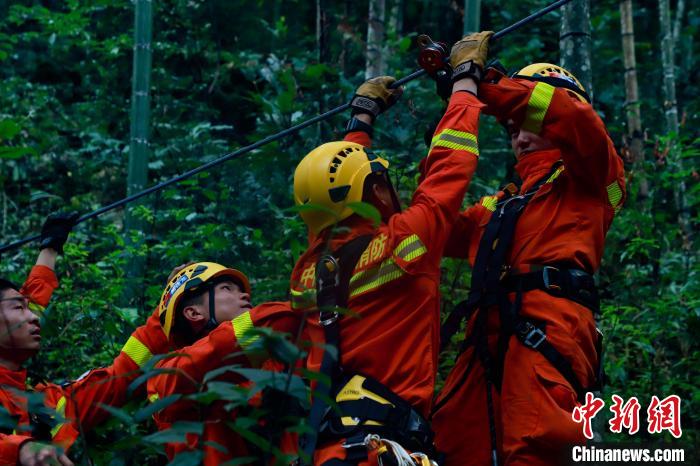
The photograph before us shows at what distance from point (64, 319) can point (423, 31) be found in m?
10.7

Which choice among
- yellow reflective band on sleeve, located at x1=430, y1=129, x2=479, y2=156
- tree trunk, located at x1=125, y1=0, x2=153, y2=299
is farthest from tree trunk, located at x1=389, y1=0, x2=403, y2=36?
yellow reflective band on sleeve, located at x1=430, y1=129, x2=479, y2=156

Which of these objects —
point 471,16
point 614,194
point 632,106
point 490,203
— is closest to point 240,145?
point 471,16

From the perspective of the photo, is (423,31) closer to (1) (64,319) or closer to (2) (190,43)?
(2) (190,43)

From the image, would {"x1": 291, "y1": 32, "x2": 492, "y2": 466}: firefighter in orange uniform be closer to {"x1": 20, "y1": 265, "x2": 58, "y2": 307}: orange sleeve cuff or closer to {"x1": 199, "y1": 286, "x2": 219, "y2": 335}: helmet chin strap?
{"x1": 199, "y1": 286, "x2": 219, "y2": 335}: helmet chin strap

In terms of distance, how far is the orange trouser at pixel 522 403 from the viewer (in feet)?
15.5

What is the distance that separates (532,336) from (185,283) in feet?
7.32

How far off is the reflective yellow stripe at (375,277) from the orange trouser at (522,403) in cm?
83

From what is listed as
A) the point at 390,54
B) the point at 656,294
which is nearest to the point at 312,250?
the point at 656,294

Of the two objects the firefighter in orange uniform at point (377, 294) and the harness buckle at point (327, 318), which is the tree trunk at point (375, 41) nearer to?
the firefighter in orange uniform at point (377, 294)

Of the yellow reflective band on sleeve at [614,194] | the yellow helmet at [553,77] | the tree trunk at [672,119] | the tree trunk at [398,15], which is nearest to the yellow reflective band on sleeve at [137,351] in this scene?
the yellow helmet at [553,77]

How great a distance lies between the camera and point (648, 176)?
939 centimetres

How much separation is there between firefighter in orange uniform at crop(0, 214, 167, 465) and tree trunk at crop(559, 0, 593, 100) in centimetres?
335

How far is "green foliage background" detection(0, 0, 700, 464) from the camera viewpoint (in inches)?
318

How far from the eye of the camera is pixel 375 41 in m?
10.1
